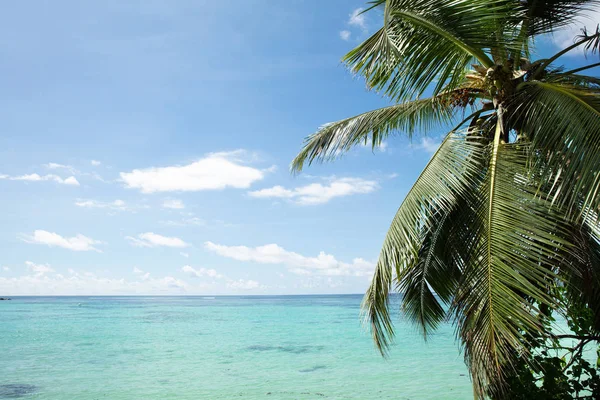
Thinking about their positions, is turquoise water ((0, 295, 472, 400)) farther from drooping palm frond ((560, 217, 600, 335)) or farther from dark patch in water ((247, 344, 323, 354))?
drooping palm frond ((560, 217, 600, 335))

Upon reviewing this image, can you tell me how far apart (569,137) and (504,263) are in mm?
1110

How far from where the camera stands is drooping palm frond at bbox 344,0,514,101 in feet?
14.7

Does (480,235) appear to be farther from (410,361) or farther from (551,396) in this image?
(410,361)

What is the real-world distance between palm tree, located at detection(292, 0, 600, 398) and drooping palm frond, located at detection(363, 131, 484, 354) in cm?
1

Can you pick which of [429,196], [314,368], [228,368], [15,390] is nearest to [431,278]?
[429,196]

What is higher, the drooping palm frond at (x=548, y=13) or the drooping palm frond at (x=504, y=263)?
the drooping palm frond at (x=548, y=13)

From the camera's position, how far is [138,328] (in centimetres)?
3127

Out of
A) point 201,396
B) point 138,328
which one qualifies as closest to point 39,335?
point 138,328

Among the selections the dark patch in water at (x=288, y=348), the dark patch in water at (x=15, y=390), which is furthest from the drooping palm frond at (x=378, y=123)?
the dark patch in water at (x=288, y=348)

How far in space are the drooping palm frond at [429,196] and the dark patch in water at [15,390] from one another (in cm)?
1052

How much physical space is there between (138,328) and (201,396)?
21512 millimetres

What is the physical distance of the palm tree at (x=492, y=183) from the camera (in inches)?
146

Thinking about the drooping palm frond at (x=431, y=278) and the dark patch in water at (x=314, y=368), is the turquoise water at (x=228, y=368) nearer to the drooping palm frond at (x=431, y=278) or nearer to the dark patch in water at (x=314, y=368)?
the dark patch in water at (x=314, y=368)

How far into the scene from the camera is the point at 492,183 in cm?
420
